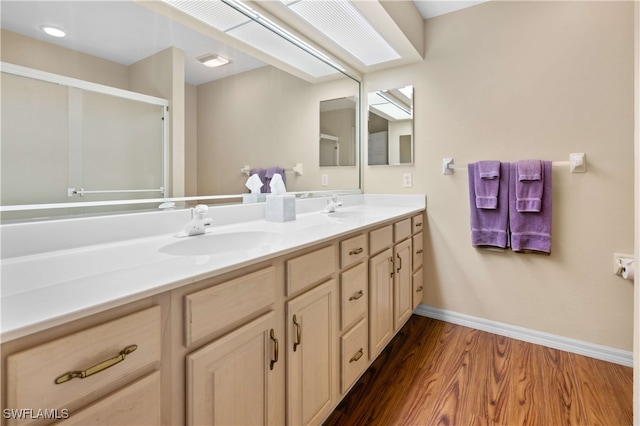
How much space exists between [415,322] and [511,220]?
39.0 inches

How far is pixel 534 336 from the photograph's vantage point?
202cm

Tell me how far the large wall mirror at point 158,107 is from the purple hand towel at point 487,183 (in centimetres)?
121

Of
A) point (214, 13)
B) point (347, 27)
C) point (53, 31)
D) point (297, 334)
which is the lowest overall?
point (297, 334)

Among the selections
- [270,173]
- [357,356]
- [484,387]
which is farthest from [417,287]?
[270,173]

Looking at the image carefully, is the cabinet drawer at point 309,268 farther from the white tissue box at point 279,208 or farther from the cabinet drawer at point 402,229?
the cabinet drawer at point 402,229

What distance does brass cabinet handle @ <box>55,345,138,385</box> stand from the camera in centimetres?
50

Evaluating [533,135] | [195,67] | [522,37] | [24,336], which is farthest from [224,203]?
[522,37]

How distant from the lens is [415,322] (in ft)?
7.59

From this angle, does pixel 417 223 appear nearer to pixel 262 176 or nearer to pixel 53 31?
pixel 262 176

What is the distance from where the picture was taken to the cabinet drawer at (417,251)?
220cm

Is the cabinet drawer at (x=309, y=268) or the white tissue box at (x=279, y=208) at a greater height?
the white tissue box at (x=279, y=208)

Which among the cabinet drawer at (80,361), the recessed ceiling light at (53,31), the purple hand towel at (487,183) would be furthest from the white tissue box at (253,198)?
the purple hand towel at (487,183)

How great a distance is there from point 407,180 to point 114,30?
2011mm

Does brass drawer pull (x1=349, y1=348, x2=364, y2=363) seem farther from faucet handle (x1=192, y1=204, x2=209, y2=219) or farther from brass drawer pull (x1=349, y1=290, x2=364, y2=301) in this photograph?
faucet handle (x1=192, y1=204, x2=209, y2=219)
